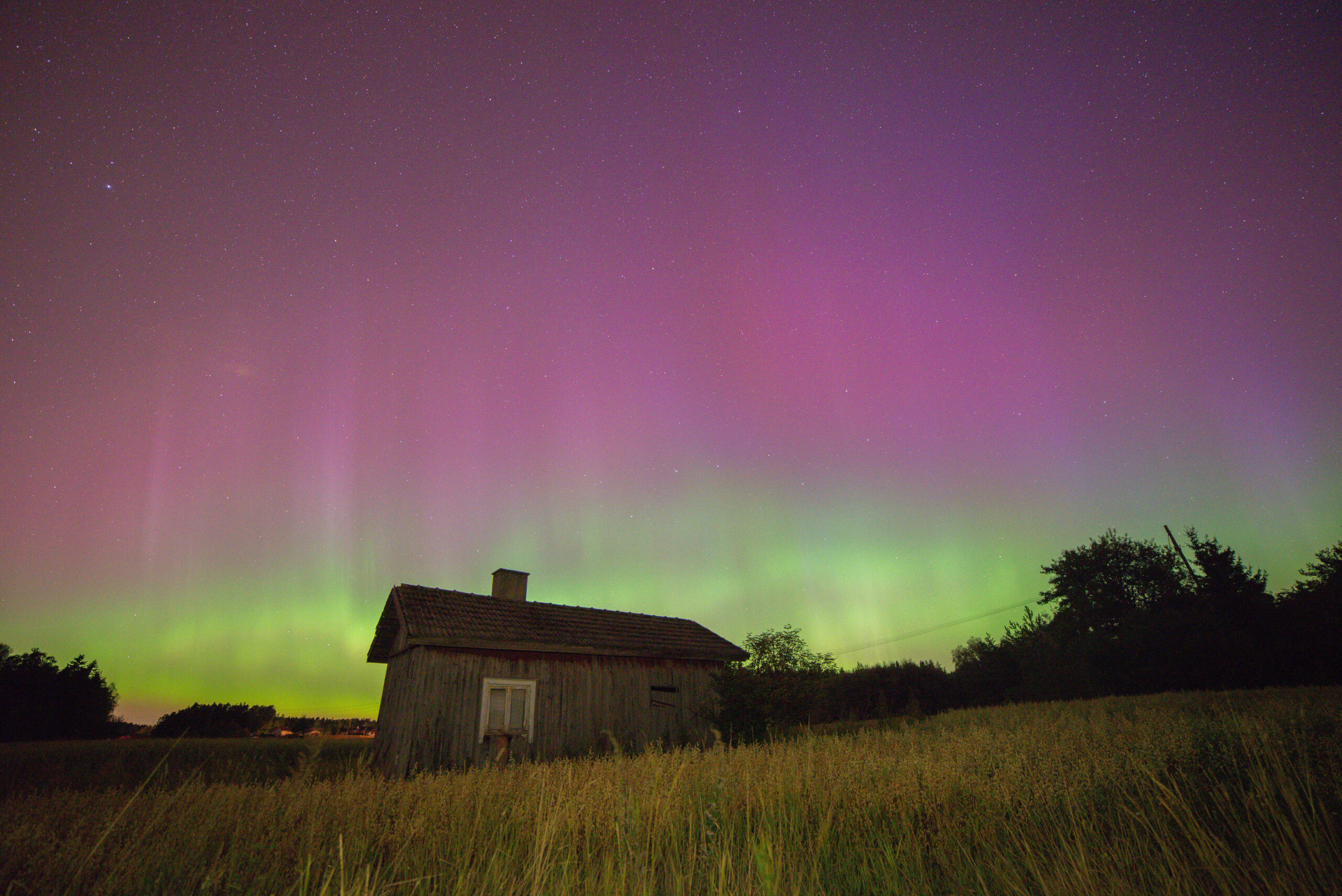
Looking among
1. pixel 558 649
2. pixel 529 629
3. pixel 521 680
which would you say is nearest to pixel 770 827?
pixel 558 649

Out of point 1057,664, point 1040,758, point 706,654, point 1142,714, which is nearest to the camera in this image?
point 1040,758

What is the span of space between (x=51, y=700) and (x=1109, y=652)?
5893 centimetres

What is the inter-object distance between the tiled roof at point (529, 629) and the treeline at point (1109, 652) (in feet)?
6.77

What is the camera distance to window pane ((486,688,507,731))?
13516 mm

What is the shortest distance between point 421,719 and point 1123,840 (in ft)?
43.6

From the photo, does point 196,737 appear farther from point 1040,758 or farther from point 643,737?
point 1040,758

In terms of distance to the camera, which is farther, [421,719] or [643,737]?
[643,737]

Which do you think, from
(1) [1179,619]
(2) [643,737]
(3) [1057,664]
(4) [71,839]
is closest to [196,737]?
(2) [643,737]

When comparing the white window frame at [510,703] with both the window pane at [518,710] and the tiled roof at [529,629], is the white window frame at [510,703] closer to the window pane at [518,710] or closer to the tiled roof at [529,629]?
the window pane at [518,710]

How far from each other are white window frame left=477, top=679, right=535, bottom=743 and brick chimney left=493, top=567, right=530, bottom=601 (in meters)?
3.23

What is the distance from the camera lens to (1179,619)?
26.8 m

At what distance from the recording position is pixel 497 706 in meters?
13.7

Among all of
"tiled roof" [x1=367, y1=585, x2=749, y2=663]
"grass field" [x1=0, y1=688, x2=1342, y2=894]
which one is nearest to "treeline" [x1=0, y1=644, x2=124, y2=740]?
"tiled roof" [x1=367, y1=585, x2=749, y2=663]

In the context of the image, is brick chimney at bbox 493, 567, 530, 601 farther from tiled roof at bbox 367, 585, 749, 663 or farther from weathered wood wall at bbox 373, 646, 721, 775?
weathered wood wall at bbox 373, 646, 721, 775
